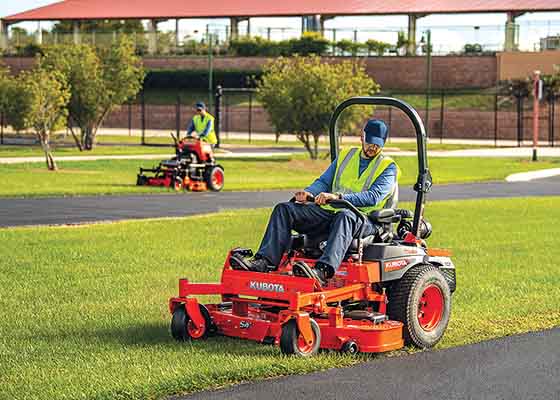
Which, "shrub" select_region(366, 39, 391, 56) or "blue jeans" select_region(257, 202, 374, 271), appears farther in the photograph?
"shrub" select_region(366, 39, 391, 56)

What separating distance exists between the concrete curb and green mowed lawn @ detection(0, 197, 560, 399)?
48.1 feet

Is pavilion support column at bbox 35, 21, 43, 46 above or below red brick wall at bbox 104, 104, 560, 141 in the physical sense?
above

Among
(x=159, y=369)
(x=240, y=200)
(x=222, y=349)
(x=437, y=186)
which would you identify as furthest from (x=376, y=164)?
(x=437, y=186)

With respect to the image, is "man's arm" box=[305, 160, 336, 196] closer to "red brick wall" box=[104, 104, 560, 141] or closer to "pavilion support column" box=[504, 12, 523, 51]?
"red brick wall" box=[104, 104, 560, 141]

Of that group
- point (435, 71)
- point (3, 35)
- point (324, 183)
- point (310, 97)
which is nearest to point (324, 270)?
point (324, 183)

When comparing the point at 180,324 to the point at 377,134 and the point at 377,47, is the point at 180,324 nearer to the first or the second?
the point at 377,134

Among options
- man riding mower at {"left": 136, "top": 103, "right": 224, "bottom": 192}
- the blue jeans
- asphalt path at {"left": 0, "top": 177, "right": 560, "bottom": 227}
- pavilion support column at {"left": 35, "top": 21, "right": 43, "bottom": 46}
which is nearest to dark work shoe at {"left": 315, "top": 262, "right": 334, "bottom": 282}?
the blue jeans

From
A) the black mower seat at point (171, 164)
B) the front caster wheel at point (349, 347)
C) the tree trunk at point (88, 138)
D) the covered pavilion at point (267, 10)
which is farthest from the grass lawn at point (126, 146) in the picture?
the front caster wheel at point (349, 347)

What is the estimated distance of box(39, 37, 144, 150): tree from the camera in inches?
1909

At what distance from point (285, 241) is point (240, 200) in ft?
54.7

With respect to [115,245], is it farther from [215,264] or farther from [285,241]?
[285,241]

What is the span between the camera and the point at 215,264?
49.4 ft

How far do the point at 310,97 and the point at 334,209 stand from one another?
32508 millimetres

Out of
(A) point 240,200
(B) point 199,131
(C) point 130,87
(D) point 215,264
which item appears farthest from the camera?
(C) point 130,87
